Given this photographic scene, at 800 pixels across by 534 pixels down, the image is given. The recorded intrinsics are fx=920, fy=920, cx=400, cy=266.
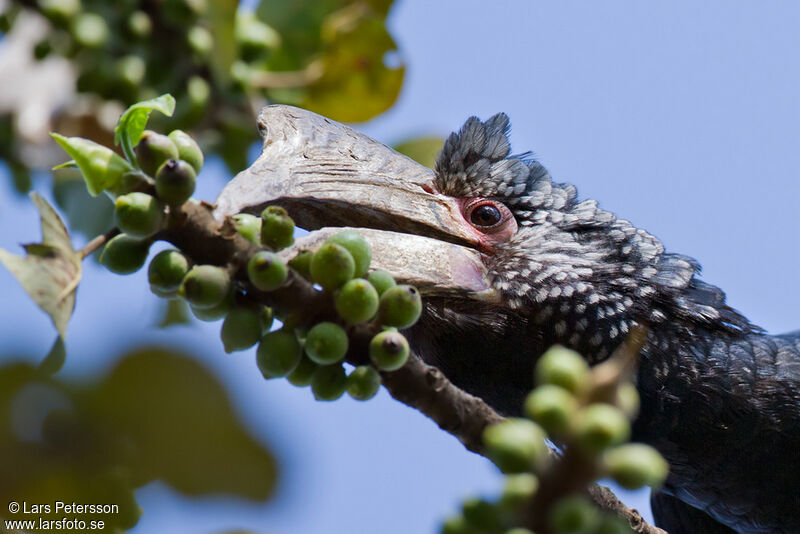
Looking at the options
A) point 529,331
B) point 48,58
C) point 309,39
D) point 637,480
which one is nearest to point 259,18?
point 309,39

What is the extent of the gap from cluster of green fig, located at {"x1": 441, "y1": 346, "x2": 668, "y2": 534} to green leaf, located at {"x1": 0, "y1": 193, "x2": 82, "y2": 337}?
2.00 ft

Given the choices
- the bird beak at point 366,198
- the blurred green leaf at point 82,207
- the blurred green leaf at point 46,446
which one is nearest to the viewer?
the blurred green leaf at point 46,446

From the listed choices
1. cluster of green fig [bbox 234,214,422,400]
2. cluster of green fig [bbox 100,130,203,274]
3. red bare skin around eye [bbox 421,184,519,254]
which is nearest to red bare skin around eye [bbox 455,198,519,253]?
red bare skin around eye [bbox 421,184,519,254]

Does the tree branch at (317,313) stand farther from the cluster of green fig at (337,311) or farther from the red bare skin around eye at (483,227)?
the red bare skin around eye at (483,227)

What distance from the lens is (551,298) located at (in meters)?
2.19

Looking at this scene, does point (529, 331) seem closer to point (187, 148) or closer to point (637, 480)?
point (187, 148)

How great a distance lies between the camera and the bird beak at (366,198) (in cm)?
188

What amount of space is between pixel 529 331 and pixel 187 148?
1094mm

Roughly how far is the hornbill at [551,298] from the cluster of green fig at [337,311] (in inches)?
21.5

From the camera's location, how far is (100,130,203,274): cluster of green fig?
124 cm

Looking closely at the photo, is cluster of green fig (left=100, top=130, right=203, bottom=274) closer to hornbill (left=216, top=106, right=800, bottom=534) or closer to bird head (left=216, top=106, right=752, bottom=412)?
bird head (left=216, top=106, right=752, bottom=412)

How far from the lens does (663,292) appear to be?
234 cm

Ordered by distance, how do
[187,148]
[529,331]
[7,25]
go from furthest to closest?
[7,25], [529,331], [187,148]

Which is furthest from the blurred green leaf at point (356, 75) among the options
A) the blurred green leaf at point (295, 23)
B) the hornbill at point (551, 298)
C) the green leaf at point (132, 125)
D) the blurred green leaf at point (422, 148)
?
the green leaf at point (132, 125)
